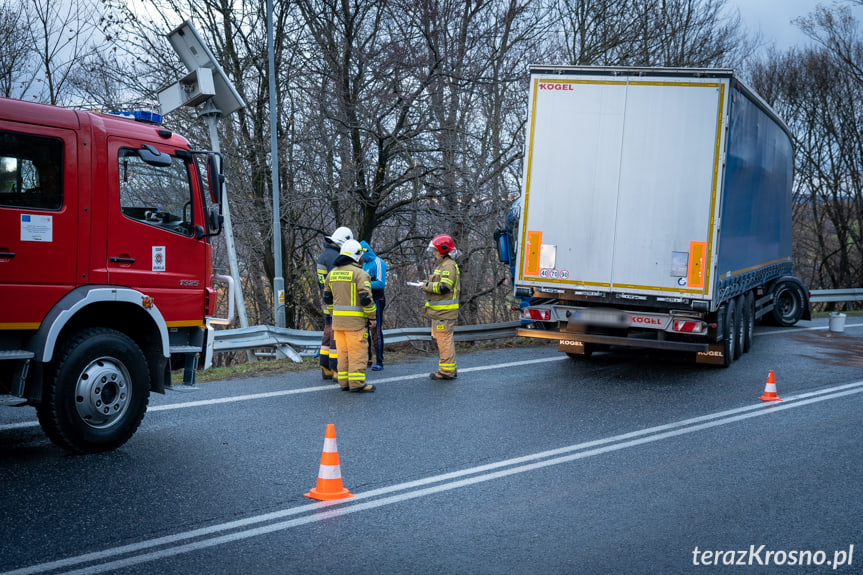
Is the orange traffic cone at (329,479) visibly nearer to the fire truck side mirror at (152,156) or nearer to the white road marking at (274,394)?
the fire truck side mirror at (152,156)

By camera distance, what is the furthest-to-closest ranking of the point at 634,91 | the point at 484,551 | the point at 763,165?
the point at 763,165
the point at 634,91
the point at 484,551

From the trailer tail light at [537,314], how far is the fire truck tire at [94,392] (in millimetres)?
5820

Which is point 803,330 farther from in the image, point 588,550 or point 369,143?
point 588,550

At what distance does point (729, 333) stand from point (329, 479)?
7.91 m

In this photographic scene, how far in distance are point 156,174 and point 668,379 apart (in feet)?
22.7

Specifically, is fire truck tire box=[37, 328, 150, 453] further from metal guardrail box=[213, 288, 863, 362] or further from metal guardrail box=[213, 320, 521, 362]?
metal guardrail box=[213, 320, 521, 362]

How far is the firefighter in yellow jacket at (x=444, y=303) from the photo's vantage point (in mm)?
10609

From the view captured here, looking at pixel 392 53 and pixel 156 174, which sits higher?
pixel 392 53

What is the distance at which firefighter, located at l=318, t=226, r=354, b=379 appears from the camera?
10.1 m

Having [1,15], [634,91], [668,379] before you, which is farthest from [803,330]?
[1,15]

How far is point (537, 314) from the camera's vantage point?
11.5 meters

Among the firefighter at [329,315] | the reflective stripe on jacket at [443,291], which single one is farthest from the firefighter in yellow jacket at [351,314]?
the reflective stripe on jacket at [443,291]

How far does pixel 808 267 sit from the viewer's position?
35.8 metres

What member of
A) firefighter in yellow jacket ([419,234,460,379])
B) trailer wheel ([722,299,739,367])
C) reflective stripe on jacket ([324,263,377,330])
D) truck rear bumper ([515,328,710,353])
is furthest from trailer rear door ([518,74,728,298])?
reflective stripe on jacket ([324,263,377,330])
